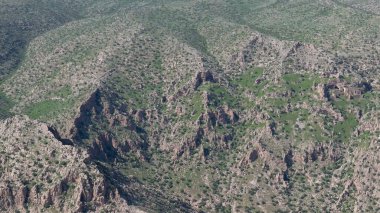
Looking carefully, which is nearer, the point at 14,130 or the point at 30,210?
the point at 30,210

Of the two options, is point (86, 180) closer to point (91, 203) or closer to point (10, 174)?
point (91, 203)

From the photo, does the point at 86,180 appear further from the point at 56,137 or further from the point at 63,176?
the point at 56,137

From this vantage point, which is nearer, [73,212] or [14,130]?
[73,212]

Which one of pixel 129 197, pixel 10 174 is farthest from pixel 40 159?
pixel 129 197

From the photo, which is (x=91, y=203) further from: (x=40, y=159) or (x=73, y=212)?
(x=40, y=159)

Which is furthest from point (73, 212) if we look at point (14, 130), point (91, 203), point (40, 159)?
point (14, 130)
